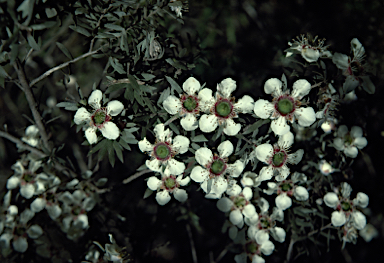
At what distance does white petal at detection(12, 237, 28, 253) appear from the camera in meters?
2.05

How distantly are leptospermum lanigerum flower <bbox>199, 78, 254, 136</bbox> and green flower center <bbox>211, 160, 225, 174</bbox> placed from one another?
17cm

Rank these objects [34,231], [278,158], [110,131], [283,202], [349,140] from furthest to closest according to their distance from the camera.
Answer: [34,231]
[349,140]
[283,202]
[278,158]
[110,131]

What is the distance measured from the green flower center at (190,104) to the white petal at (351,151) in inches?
43.2

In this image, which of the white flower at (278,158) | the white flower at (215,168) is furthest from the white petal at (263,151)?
the white flower at (215,168)

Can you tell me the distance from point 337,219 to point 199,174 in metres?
0.99

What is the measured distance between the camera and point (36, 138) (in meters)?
2.11

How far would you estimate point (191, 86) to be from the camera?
1547mm

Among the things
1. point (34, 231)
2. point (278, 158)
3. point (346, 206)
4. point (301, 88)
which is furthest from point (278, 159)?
point (34, 231)

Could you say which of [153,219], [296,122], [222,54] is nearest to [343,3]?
[222,54]

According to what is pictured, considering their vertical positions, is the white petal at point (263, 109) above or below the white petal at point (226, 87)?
below

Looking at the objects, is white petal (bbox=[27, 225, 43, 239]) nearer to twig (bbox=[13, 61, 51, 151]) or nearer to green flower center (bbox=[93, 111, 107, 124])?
twig (bbox=[13, 61, 51, 151])

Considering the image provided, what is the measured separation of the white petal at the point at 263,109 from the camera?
1.50 metres

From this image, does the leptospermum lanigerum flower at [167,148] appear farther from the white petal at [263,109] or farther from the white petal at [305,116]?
the white petal at [305,116]

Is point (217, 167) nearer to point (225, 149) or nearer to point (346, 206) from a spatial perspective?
point (225, 149)
